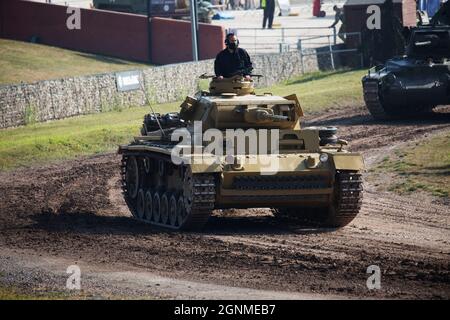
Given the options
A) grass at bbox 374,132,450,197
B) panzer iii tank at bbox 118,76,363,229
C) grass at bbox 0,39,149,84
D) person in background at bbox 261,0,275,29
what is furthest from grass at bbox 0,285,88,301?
person in background at bbox 261,0,275,29

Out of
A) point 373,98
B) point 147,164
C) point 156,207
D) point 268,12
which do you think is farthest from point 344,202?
point 268,12

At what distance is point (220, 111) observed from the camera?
19562mm

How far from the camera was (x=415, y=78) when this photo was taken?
30703 millimetres

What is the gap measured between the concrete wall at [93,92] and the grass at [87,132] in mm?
275

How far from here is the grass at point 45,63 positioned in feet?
137

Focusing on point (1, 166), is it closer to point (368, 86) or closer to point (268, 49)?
point (368, 86)

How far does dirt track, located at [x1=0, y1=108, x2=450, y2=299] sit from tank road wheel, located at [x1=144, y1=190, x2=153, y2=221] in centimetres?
40

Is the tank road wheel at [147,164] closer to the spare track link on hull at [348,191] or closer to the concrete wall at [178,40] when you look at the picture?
the spare track link on hull at [348,191]

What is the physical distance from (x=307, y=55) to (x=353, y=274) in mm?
30024

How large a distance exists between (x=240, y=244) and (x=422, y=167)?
841 cm

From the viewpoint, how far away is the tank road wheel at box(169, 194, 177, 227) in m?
19.3

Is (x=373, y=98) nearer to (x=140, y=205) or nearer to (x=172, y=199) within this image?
(x=140, y=205)

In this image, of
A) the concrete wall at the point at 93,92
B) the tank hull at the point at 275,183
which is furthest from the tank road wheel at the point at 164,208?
the concrete wall at the point at 93,92

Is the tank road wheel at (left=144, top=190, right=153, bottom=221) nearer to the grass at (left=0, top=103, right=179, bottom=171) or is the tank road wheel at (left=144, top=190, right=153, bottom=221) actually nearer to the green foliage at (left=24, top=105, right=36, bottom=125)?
the grass at (left=0, top=103, right=179, bottom=171)
